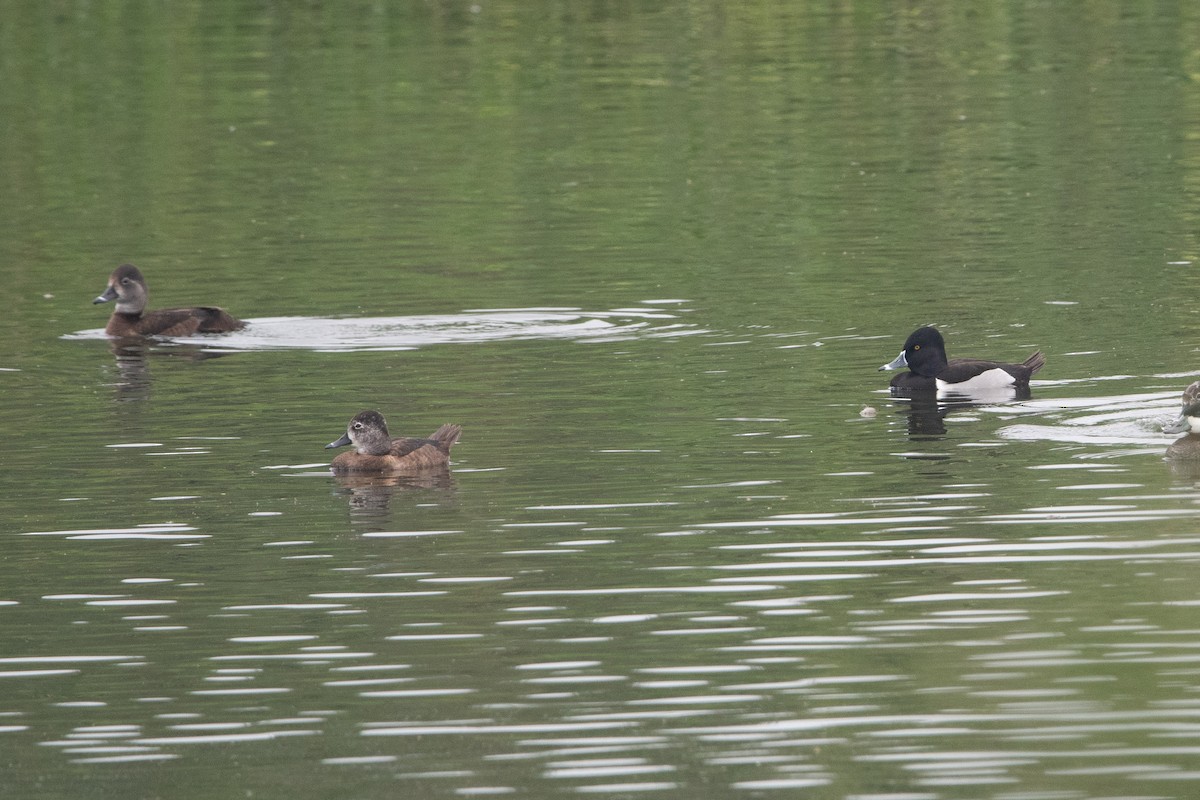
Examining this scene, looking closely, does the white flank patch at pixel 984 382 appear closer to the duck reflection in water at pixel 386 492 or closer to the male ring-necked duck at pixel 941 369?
the male ring-necked duck at pixel 941 369

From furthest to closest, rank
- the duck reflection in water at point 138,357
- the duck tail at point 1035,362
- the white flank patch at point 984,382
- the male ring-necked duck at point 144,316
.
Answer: the male ring-necked duck at point 144,316, the duck reflection in water at point 138,357, the duck tail at point 1035,362, the white flank patch at point 984,382

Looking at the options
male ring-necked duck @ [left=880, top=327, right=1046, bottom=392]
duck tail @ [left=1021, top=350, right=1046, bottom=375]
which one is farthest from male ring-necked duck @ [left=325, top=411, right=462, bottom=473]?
duck tail @ [left=1021, top=350, right=1046, bottom=375]

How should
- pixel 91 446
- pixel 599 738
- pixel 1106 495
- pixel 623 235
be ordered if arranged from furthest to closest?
pixel 623 235
pixel 91 446
pixel 1106 495
pixel 599 738

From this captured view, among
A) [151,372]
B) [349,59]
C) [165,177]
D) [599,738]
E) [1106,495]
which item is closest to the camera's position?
[599,738]

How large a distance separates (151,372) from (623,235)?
26.4ft

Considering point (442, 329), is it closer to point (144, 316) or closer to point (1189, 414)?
point (144, 316)

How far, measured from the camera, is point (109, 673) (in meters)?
11.1

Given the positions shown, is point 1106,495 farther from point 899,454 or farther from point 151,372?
point 151,372

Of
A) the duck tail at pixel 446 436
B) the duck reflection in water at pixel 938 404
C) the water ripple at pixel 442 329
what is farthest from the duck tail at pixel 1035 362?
the duck tail at pixel 446 436

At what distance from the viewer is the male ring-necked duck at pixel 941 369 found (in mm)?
18203

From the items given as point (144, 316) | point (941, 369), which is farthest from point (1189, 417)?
point (144, 316)

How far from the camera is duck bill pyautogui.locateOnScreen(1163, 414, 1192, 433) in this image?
15258 millimetres

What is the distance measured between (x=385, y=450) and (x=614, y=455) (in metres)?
1.55

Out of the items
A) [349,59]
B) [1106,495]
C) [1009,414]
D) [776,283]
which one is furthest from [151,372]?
[349,59]
